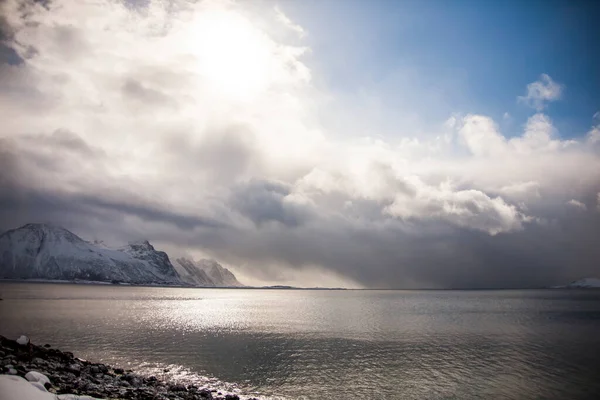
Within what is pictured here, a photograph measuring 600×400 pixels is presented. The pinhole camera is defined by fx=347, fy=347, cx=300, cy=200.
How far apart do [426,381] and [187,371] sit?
30219mm

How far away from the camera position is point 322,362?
5147 cm

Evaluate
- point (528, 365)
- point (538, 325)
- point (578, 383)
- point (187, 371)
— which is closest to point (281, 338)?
point (187, 371)

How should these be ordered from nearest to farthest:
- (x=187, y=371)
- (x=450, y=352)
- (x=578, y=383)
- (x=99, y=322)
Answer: (x=578, y=383)
(x=187, y=371)
(x=450, y=352)
(x=99, y=322)

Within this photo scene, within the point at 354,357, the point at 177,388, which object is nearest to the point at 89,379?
the point at 177,388

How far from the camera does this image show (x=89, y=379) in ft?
114

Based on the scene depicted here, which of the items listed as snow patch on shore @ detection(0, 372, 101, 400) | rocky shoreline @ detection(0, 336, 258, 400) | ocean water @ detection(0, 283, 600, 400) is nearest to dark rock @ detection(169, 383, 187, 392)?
rocky shoreline @ detection(0, 336, 258, 400)

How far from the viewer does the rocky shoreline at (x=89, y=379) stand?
30.5 meters

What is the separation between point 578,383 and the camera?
4212cm

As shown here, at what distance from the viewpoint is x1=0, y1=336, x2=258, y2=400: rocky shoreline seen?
30547 millimetres

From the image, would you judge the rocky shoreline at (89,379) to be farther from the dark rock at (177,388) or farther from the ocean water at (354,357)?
the ocean water at (354,357)

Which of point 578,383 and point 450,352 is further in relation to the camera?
point 450,352

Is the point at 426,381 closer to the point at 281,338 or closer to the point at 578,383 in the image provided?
the point at 578,383

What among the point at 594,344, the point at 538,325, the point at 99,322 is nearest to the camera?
the point at 594,344

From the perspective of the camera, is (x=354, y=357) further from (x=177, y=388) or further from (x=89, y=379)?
(x=89, y=379)
